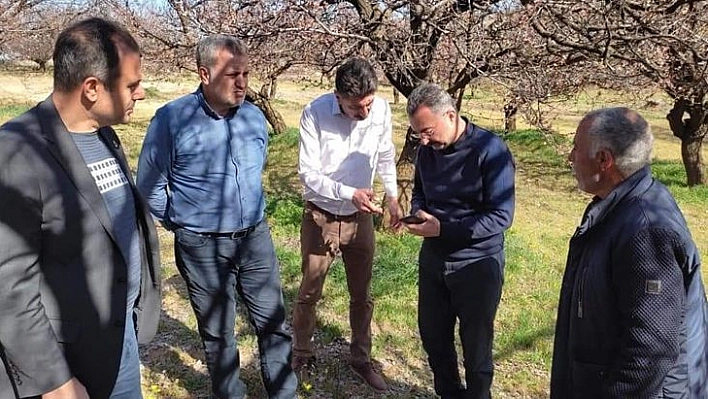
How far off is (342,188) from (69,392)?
1724 mm

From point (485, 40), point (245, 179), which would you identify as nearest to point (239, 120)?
point (245, 179)

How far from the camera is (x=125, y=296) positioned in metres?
1.83

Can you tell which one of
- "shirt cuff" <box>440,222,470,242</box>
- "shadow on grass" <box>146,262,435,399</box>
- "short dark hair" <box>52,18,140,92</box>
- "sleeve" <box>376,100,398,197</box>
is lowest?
"shadow on grass" <box>146,262,435,399</box>

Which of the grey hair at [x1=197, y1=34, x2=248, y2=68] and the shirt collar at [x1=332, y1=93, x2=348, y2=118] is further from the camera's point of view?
the shirt collar at [x1=332, y1=93, x2=348, y2=118]

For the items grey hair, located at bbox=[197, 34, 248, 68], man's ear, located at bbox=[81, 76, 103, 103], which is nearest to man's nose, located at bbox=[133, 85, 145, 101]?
man's ear, located at bbox=[81, 76, 103, 103]

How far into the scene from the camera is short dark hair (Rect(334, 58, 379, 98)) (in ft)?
9.77

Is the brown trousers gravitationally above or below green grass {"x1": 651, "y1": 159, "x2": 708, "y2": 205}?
above

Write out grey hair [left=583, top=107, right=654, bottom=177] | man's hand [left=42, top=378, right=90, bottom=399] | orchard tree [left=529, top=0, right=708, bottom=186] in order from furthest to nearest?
1. orchard tree [left=529, top=0, right=708, bottom=186]
2. grey hair [left=583, top=107, right=654, bottom=177]
3. man's hand [left=42, top=378, right=90, bottom=399]

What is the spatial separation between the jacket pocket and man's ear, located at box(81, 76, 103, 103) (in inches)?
64.0

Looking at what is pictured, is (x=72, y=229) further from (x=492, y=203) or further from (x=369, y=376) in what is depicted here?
(x=369, y=376)

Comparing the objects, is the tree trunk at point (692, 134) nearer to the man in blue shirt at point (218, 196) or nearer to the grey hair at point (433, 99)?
the grey hair at point (433, 99)

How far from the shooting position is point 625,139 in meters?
1.77

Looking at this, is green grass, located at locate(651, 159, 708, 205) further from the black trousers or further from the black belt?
the black belt

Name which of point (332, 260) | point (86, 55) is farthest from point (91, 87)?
Result: point (332, 260)
